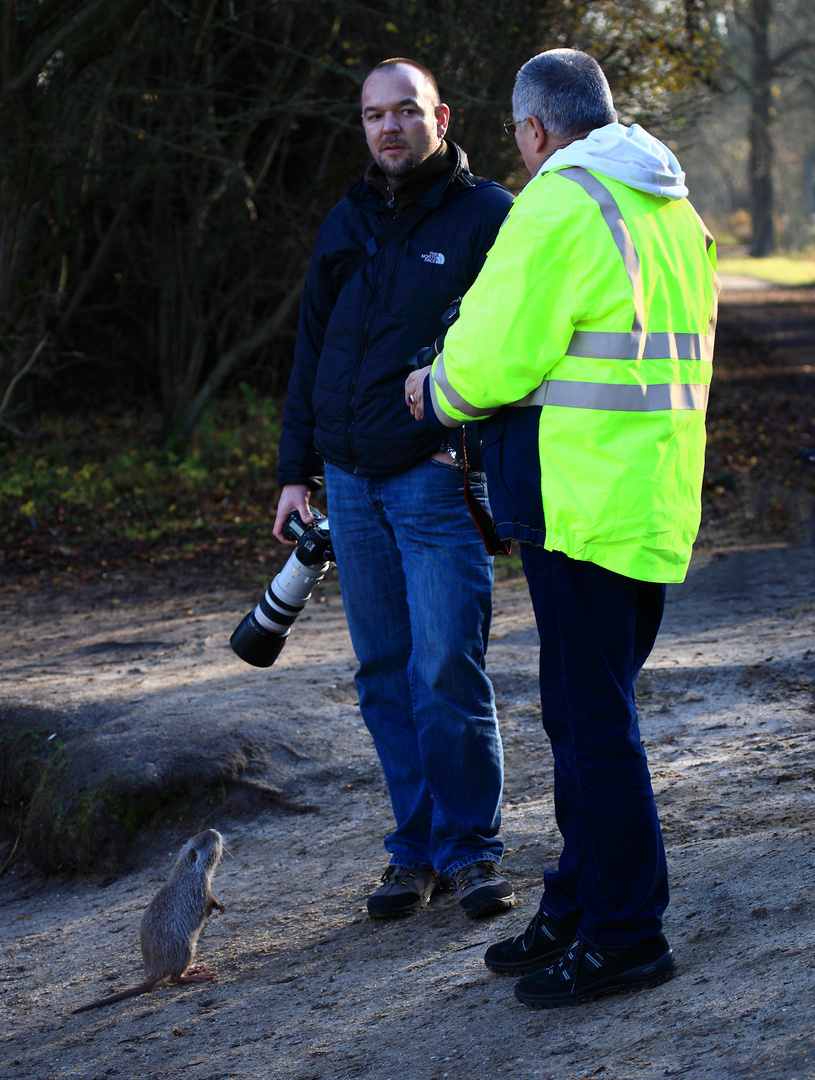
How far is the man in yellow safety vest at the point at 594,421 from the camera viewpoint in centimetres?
229

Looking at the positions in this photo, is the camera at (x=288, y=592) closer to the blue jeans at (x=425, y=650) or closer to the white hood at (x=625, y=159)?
the blue jeans at (x=425, y=650)

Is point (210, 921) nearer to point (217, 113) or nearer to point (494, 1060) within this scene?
point (494, 1060)

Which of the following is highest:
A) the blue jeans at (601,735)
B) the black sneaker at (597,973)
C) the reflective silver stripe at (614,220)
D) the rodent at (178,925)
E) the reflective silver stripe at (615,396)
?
the reflective silver stripe at (614,220)

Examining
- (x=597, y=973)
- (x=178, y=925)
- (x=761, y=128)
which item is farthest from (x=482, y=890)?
(x=761, y=128)

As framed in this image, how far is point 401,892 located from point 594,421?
1776 millimetres

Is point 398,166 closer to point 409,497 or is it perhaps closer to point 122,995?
point 409,497

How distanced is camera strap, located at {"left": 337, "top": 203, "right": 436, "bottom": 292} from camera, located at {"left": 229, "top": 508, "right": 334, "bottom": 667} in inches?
32.0

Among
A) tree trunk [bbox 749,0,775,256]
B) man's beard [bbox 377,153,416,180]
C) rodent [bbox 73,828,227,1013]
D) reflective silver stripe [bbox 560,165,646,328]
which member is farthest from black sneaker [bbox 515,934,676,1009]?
tree trunk [bbox 749,0,775,256]

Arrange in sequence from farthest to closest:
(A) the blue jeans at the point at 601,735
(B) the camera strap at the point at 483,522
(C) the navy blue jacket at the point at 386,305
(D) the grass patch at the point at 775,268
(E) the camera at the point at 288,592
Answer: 1. (D) the grass patch at the point at 775,268
2. (E) the camera at the point at 288,592
3. (C) the navy blue jacket at the point at 386,305
4. (B) the camera strap at the point at 483,522
5. (A) the blue jeans at the point at 601,735

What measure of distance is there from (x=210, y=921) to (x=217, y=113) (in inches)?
421

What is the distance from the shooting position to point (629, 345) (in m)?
2.32

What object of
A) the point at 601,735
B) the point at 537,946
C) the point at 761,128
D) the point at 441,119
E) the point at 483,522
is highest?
the point at 761,128

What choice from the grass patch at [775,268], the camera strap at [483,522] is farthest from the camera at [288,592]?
the grass patch at [775,268]

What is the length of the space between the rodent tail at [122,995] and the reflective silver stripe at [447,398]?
2.04 m
